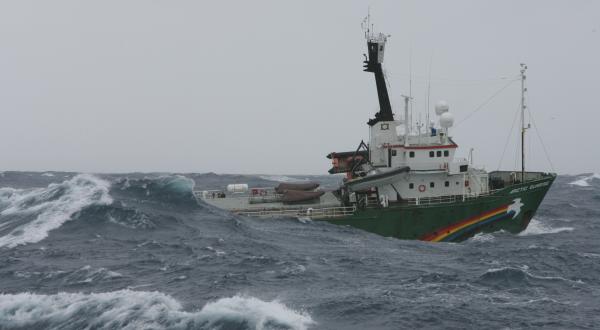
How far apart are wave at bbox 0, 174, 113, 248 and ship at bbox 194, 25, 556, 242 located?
937cm

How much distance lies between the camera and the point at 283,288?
19.2 metres

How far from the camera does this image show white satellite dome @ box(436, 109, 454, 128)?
124 feet

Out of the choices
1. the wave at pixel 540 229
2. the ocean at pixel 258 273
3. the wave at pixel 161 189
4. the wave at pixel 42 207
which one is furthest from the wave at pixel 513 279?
the wave at pixel 161 189

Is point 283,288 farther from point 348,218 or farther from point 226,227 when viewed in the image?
point 348,218

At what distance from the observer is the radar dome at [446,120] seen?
124 feet

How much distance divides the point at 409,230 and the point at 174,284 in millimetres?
20564

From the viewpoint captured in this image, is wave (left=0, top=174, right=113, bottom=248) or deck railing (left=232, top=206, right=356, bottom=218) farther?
deck railing (left=232, top=206, right=356, bottom=218)

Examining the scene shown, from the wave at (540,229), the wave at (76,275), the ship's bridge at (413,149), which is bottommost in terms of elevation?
the wave at (76,275)

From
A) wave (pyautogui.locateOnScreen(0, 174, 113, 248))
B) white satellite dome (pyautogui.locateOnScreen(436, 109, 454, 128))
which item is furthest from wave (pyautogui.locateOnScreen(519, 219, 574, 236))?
wave (pyautogui.locateOnScreen(0, 174, 113, 248))

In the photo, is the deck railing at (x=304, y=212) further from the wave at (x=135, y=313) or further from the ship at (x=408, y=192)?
the wave at (x=135, y=313)

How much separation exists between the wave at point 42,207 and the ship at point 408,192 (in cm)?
937

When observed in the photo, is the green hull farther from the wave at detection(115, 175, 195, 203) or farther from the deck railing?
the wave at detection(115, 175, 195, 203)

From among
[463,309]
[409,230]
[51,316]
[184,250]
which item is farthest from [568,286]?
[51,316]

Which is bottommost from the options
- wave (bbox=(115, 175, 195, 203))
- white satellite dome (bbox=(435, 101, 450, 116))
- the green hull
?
the green hull
